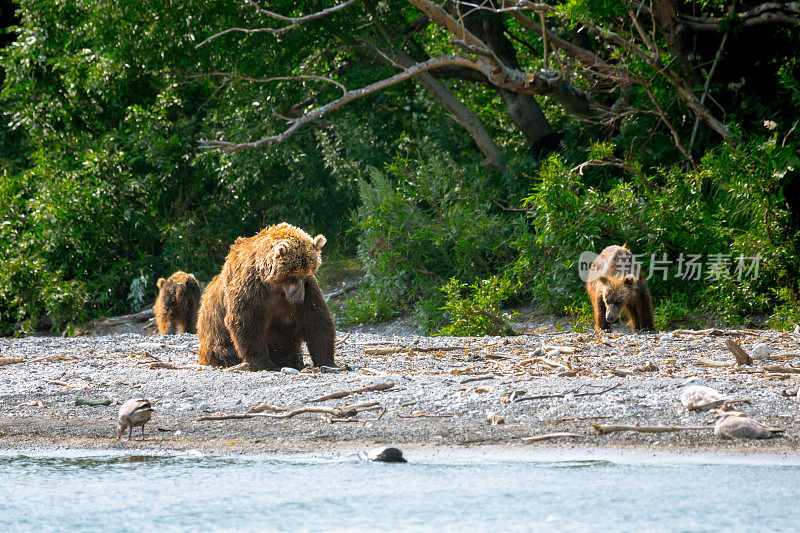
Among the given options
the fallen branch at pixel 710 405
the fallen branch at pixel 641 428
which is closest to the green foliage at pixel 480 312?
the fallen branch at pixel 710 405

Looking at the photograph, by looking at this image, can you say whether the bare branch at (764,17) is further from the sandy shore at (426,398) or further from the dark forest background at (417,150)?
the sandy shore at (426,398)

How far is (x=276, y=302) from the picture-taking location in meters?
6.50

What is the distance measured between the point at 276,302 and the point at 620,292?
4286 millimetres

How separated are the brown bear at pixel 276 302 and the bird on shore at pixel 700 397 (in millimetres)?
2706

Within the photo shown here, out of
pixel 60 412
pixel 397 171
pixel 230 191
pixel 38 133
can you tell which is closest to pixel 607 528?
pixel 60 412

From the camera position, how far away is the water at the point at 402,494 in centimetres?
322

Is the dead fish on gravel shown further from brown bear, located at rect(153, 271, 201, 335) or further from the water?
brown bear, located at rect(153, 271, 201, 335)

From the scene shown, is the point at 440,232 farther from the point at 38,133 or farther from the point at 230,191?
the point at 38,133

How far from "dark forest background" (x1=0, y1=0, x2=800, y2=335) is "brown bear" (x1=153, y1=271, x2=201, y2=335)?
7.21 feet

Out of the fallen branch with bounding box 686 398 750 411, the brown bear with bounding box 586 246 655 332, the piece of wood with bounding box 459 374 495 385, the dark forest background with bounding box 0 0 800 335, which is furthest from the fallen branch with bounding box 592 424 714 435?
the dark forest background with bounding box 0 0 800 335

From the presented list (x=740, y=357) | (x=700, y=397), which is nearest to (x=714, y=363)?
(x=740, y=357)

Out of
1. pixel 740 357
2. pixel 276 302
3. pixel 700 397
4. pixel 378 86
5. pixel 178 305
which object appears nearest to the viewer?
pixel 700 397

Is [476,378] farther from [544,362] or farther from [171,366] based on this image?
[171,366]

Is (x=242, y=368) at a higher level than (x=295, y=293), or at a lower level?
lower
